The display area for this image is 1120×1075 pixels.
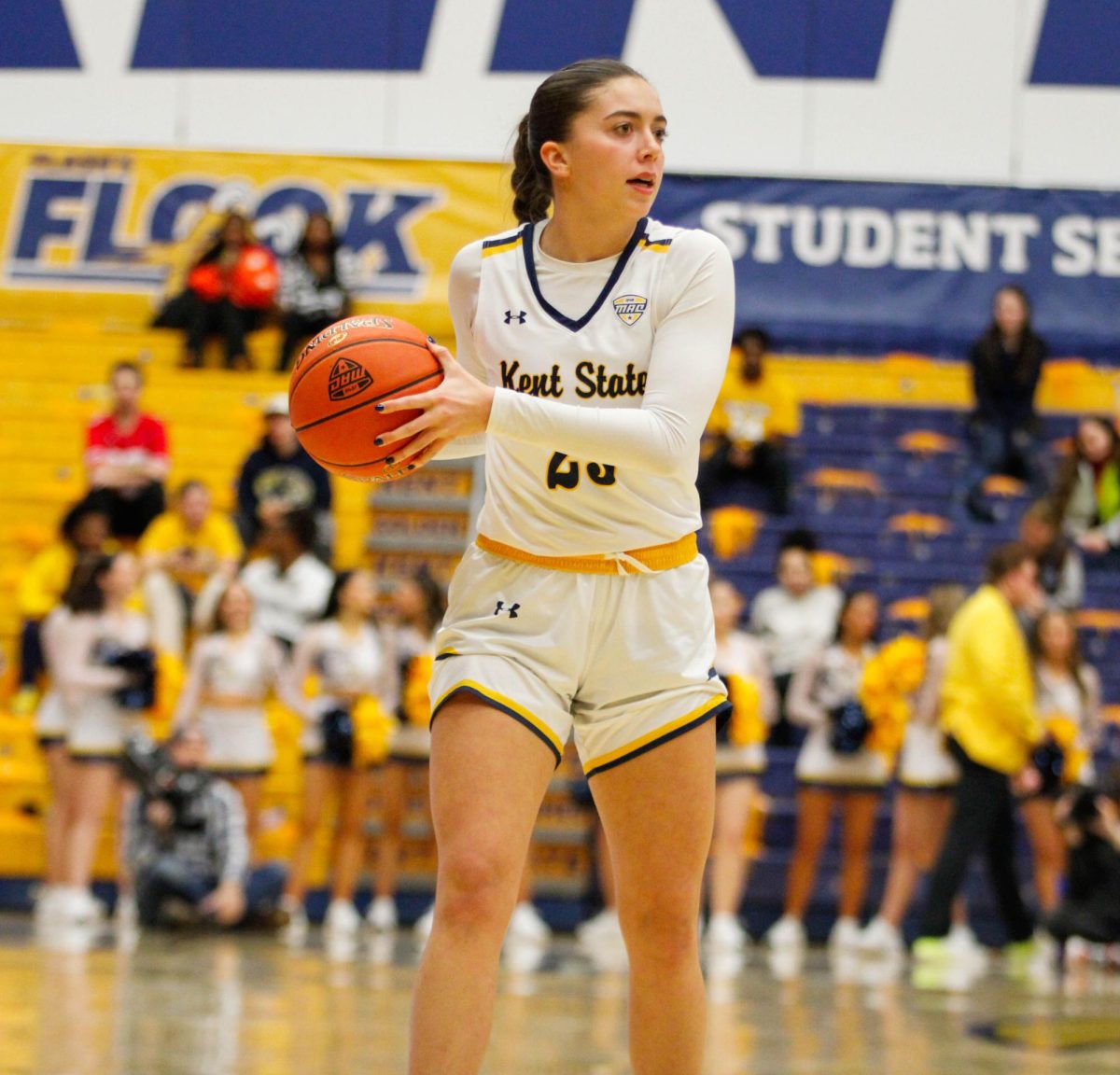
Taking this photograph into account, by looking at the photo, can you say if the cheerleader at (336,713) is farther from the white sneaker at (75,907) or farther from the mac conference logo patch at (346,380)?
the mac conference logo patch at (346,380)

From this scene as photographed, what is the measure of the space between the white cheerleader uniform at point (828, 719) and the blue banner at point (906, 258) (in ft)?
17.5

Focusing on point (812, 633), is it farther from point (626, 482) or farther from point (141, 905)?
point (626, 482)

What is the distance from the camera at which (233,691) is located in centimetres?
932

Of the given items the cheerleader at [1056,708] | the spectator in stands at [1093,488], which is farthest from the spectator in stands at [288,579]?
the spectator in stands at [1093,488]

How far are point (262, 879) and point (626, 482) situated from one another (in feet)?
20.6

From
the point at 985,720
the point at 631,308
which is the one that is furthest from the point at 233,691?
the point at 631,308

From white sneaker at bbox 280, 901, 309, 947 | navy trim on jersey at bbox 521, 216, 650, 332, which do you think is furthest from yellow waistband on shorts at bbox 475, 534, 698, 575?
white sneaker at bbox 280, 901, 309, 947

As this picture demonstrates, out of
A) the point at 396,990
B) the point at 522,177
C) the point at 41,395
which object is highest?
the point at 41,395

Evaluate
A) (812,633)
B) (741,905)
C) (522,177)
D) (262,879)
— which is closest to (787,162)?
(812,633)

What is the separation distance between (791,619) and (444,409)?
7.78 metres

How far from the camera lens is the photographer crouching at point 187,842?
890 centimetres

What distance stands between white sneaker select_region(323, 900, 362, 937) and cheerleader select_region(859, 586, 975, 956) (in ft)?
8.29

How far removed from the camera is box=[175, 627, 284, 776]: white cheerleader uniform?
9328 millimetres

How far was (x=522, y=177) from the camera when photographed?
11.7 feet
